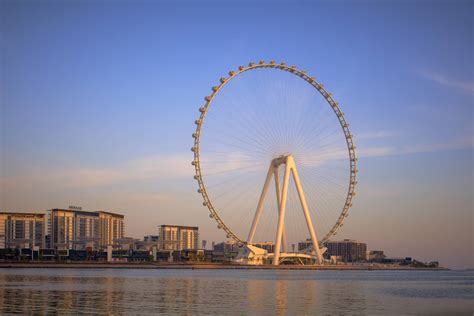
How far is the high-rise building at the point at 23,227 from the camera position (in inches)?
6511

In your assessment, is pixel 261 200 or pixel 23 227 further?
pixel 23 227

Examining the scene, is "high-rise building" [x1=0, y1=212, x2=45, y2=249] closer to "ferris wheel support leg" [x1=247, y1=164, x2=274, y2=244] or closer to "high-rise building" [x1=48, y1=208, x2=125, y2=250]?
"high-rise building" [x1=48, y1=208, x2=125, y2=250]

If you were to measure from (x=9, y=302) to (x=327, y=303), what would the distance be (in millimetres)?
13877

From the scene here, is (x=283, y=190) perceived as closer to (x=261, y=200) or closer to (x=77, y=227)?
(x=261, y=200)

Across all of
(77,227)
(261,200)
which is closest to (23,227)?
(77,227)

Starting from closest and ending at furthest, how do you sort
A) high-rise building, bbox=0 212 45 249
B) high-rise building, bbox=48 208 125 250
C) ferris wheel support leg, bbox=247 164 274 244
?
ferris wheel support leg, bbox=247 164 274 244, high-rise building, bbox=0 212 45 249, high-rise building, bbox=48 208 125 250

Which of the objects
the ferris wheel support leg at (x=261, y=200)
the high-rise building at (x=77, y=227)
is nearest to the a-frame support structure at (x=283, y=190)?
the ferris wheel support leg at (x=261, y=200)

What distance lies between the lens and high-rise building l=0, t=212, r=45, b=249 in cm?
16538

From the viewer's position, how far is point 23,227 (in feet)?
564

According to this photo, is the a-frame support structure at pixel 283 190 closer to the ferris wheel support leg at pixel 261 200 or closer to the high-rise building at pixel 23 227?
the ferris wheel support leg at pixel 261 200

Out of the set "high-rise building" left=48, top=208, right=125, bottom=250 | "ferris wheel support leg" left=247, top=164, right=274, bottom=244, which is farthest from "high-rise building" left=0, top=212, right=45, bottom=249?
"ferris wheel support leg" left=247, top=164, right=274, bottom=244

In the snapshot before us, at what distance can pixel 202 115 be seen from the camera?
74.2m

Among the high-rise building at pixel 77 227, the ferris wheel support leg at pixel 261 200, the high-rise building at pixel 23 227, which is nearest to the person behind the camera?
the ferris wheel support leg at pixel 261 200

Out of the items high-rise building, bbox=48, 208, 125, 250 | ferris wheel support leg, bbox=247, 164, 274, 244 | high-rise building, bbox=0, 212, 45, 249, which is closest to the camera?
ferris wheel support leg, bbox=247, 164, 274, 244
